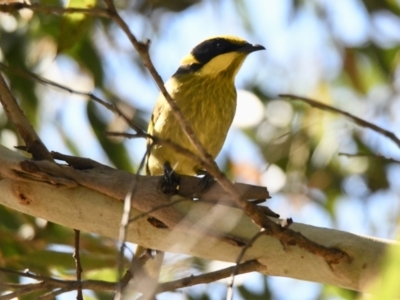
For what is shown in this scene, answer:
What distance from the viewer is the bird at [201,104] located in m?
3.52

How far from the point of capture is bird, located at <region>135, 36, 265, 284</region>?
3.52 meters

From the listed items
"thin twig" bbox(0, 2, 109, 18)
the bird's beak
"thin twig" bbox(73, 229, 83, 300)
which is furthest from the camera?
the bird's beak

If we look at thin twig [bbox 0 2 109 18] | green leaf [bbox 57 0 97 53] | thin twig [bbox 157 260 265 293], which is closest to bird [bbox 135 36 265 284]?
green leaf [bbox 57 0 97 53]

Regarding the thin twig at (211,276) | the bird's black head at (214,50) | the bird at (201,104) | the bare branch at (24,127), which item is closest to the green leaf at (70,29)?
the bird at (201,104)

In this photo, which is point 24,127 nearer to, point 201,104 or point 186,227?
point 186,227

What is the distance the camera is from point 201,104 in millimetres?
3662

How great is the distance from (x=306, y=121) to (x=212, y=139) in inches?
41.6

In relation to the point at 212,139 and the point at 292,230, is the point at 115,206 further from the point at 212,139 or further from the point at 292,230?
the point at 212,139

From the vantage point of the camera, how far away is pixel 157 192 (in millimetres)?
2377

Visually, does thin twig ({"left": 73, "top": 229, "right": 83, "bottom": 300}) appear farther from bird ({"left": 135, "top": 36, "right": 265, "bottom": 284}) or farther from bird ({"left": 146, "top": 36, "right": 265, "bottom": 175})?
bird ({"left": 146, "top": 36, "right": 265, "bottom": 175})

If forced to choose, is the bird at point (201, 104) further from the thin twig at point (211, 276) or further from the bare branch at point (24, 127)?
the thin twig at point (211, 276)

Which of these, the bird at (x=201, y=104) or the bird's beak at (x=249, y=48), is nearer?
the bird at (x=201, y=104)

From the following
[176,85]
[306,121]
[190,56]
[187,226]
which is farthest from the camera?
[306,121]

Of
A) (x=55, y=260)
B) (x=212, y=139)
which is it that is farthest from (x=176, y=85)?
(x=55, y=260)
